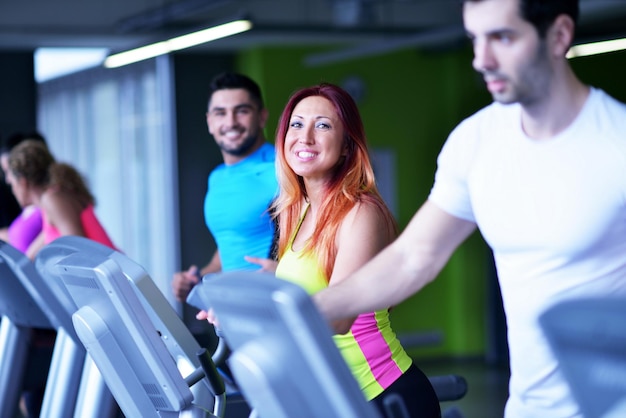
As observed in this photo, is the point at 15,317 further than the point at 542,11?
Yes

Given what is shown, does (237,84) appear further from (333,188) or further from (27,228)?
(27,228)

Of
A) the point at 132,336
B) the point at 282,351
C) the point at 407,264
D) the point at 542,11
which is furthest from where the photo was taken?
the point at 132,336

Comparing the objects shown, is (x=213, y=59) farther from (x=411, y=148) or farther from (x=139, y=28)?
(x=411, y=148)

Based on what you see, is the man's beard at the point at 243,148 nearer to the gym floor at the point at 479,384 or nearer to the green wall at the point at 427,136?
the gym floor at the point at 479,384

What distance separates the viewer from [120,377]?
8.19 feet

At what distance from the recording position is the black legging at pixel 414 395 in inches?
96.9

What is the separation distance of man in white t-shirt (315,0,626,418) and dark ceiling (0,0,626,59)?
6429 mm

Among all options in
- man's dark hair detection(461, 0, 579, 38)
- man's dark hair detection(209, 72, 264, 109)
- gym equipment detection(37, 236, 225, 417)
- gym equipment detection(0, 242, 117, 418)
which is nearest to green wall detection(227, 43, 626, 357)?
man's dark hair detection(209, 72, 264, 109)

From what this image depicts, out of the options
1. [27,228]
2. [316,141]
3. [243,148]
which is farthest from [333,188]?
[27,228]

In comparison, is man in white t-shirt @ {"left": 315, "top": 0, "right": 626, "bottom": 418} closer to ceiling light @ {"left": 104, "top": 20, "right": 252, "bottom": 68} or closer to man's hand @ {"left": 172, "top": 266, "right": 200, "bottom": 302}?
man's hand @ {"left": 172, "top": 266, "right": 200, "bottom": 302}

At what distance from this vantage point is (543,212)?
1771 millimetres

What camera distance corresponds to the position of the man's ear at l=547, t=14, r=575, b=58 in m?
1.74

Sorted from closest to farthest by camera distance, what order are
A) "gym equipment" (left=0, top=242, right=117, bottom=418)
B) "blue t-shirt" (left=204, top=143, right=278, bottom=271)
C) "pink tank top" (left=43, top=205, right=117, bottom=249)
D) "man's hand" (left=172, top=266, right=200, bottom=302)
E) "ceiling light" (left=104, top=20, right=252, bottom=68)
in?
"gym equipment" (left=0, top=242, right=117, bottom=418) < "blue t-shirt" (left=204, top=143, right=278, bottom=271) < "man's hand" (left=172, top=266, right=200, bottom=302) < "pink tank top" (left=43, top=205, right=117, bottom=249) < "ceiling light" (left=104, top=20, right=252, bottom=68)

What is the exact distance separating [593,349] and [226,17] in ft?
23.8
